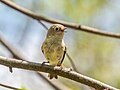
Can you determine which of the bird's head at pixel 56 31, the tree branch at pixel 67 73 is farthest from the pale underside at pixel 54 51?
the tree branch at pixel 67 73

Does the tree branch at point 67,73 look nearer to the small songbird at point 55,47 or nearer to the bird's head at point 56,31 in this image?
the small songbird at point 55,47

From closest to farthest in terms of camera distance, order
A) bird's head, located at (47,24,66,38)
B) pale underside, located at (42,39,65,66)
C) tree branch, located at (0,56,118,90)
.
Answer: tree branch, located at (0,56,118,90)
pale underside, located at (42,39,65,66)
bird's head, located at (47,24,66,38)

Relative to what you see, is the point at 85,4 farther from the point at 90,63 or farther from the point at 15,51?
the point at 15,51

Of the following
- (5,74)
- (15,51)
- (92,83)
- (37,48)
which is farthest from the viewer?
(37,48)

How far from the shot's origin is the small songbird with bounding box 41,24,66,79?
3.91 metres

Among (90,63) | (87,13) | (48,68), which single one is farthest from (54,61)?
(87,13)

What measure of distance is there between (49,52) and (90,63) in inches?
203

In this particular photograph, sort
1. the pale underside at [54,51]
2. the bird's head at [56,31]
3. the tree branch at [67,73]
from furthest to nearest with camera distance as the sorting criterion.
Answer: the bird's head at [56,31] < the pale underside at [54,51] < the tree branch at [67,73]

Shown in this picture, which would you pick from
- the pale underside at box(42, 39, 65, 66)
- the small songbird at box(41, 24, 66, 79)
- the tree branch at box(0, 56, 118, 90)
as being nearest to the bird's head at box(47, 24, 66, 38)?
the small songbird at box(41, 24, 66, 79)

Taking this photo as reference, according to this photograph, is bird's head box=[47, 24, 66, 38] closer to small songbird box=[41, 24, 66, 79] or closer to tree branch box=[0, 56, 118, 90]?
small songbird box=[41, 24, 66, 79]

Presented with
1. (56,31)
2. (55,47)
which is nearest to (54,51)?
(55,47)

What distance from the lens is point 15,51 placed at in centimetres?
464

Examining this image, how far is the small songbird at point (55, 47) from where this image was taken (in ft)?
12.8

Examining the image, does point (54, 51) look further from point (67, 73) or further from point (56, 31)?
point (67, 73)
